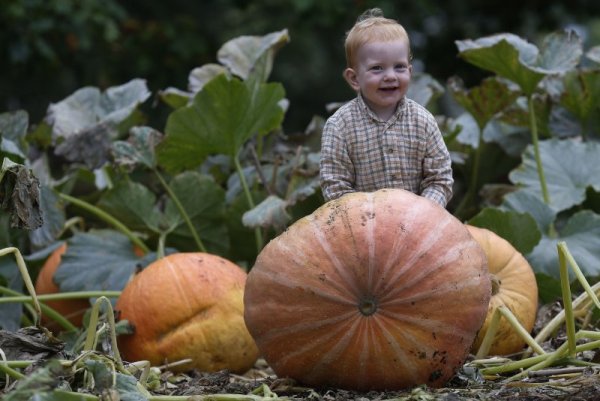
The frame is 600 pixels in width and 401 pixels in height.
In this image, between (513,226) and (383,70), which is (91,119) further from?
(383,70)

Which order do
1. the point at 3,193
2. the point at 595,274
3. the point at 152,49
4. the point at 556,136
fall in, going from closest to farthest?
the point at 3,193 → the point at 595,274 → the point at 556,136 → the point at 152,49

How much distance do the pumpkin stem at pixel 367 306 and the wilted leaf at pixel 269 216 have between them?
2.91 feet

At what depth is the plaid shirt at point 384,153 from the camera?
249cm

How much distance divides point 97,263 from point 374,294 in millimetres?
1485

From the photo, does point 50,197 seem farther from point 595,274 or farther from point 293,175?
point 595,274

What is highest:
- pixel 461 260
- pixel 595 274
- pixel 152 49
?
pixel 152 49

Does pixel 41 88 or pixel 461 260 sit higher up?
pixel 41 88

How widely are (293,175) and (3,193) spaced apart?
51.2 inches

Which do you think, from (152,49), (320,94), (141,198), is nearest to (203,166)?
(141,198)

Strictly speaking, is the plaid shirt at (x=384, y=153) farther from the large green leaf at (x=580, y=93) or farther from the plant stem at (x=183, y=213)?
the large green leaf at (x=580, y=93)

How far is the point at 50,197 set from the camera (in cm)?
343

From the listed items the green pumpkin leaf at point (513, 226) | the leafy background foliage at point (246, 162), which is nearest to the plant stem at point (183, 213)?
the leafy background foliage at point (246, 162)

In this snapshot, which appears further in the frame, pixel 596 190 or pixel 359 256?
pixel 596 190

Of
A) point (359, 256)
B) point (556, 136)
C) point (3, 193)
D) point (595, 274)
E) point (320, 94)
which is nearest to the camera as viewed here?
point (359, 256)
